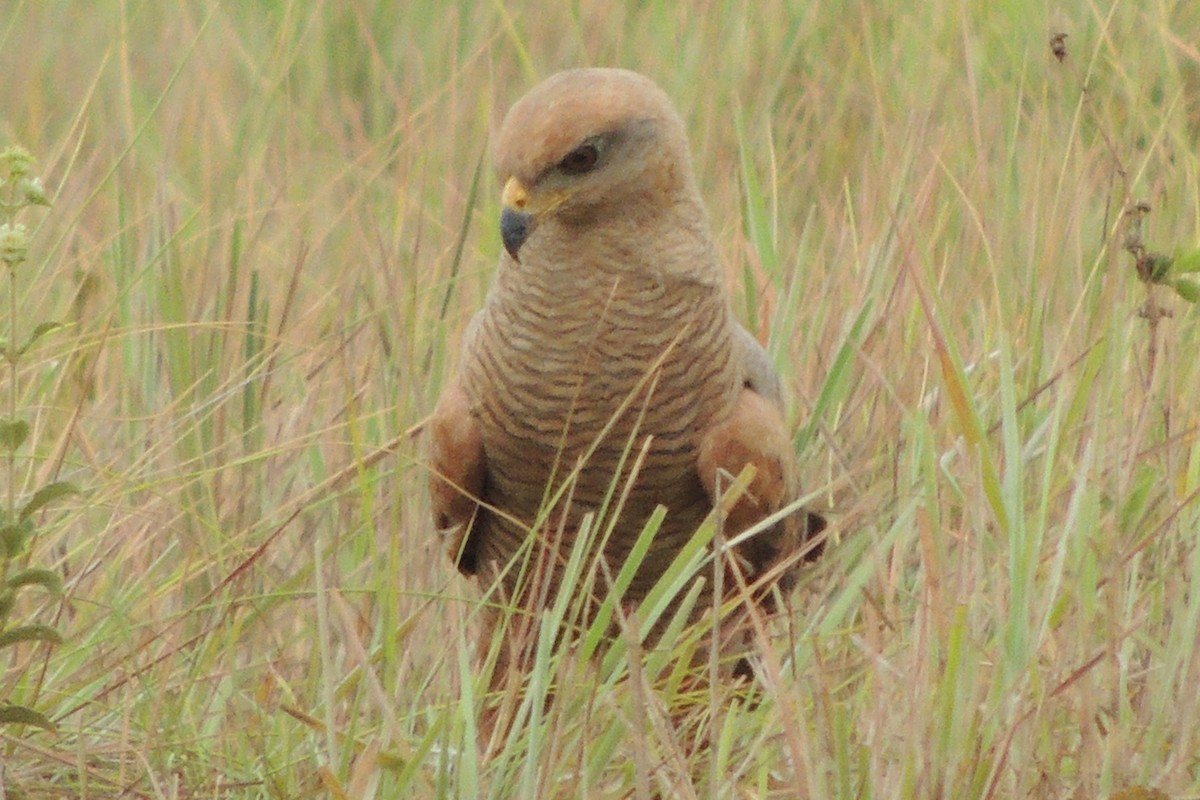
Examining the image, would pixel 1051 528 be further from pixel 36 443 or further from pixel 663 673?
pixel 36 443

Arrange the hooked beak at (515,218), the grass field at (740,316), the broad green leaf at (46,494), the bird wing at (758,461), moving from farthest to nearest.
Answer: the bird wing at (758,461) < the hooked beak at (515,218) < the grass field at (740,316) < the broad green leaf at (46,494)

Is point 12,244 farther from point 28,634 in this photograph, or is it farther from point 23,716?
point 23,716

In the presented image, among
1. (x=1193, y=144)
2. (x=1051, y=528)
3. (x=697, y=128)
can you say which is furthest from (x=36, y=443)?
(x=1193, y=144)

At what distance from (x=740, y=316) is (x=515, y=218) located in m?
1.08

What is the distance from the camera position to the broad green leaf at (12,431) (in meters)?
Result: 2.38

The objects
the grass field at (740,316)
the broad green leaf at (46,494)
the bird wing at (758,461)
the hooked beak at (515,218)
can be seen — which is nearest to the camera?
the broad green leaf at (46,494)

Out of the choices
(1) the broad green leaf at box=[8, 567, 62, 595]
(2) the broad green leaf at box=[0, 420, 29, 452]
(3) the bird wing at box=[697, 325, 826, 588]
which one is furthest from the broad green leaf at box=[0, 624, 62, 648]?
(3) the bird wing at box=[697, 325, 826, 588]

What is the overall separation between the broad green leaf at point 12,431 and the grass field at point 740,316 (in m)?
0.36

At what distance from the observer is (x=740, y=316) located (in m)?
4.14

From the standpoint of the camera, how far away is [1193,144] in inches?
188

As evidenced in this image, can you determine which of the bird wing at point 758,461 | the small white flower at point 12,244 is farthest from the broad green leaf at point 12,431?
the bird wing at point 758,461

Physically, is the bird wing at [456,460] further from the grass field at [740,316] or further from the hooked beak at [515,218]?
the hooked beak at [515,218]

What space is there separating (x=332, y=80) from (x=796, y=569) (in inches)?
114

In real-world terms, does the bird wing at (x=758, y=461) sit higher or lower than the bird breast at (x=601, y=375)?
lower
